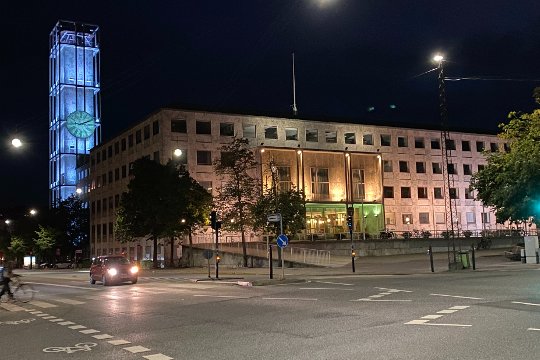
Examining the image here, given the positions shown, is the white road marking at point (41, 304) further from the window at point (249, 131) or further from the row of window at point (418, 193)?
the row of window at point (418, 193)

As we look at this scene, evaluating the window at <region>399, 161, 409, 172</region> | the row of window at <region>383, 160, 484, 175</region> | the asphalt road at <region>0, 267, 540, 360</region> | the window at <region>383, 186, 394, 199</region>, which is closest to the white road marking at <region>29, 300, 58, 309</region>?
the asphalt road at <region>0, 267, 540, 360</region>

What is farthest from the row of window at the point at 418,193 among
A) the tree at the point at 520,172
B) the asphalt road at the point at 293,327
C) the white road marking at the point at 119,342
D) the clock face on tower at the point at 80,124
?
the white road marking at the point at 119,342

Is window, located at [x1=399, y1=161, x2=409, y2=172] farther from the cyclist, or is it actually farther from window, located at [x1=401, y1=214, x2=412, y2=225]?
the cyclist

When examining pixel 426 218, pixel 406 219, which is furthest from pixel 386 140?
pixel 426 218

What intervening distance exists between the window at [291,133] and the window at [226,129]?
7335 mm

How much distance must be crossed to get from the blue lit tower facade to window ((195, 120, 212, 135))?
206ft

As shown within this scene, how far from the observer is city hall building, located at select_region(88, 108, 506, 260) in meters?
66.1

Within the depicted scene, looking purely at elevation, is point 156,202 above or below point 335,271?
above

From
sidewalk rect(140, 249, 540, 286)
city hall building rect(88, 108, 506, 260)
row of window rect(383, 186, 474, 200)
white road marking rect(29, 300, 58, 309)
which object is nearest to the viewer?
white road marking rect(29, 300, 58, 309)

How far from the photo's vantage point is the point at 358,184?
74875 mm

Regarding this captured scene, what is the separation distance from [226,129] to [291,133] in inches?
342

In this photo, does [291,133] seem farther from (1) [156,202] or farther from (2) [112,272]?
(2) [112,272]

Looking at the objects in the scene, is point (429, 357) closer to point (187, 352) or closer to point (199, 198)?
point (187, 352)

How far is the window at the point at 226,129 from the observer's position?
67.8 metres
